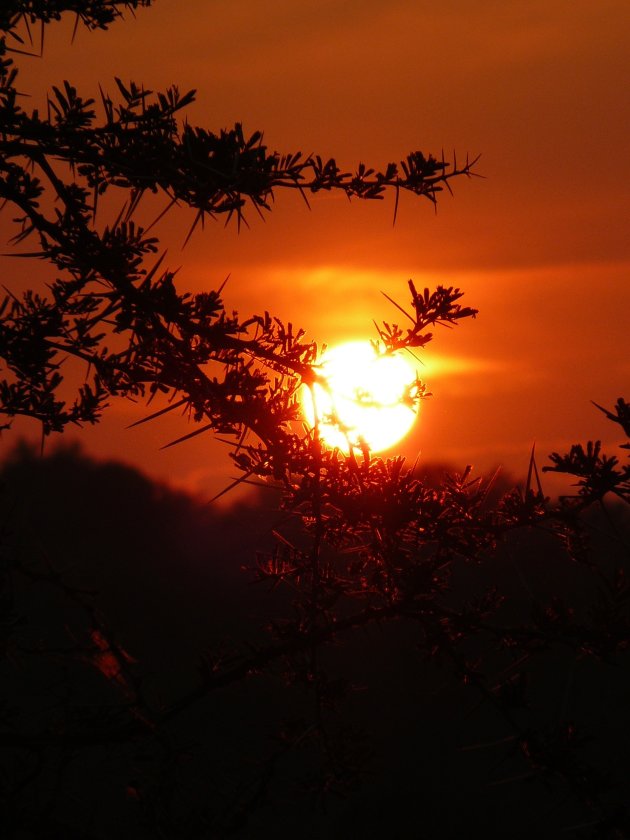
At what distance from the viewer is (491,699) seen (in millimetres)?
3234

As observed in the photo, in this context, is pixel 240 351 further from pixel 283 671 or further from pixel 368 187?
pixel 283 671

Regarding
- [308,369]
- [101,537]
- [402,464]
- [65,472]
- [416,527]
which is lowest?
[416,527]

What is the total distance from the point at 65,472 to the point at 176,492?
506 centimetres

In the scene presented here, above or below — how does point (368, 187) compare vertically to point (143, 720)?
above

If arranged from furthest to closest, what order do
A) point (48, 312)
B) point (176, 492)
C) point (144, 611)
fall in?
point (176, 492), point (144, 611), point (48, 312)

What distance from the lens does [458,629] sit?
11.2 ft

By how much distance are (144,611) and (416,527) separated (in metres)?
24.2

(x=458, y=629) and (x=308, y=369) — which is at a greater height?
(x=308, y=369)

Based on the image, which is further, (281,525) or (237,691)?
(237,691)

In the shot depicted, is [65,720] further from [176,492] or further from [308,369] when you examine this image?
[176,492]

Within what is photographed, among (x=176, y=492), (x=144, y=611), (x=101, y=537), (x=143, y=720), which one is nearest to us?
(x=143, y=720)


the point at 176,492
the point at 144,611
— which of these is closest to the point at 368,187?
the point at 144,611

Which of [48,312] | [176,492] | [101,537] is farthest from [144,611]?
[48,312]

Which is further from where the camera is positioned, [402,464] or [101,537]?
[101,537]
